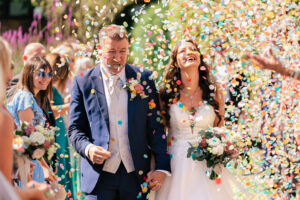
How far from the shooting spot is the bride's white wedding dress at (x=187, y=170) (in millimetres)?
4789

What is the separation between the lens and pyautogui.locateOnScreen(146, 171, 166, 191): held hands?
4398 millimetres

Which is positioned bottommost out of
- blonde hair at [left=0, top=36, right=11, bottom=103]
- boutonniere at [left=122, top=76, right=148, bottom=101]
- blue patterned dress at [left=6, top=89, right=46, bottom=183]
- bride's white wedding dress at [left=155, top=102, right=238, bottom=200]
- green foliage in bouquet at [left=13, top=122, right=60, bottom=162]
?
bride's white wedding dress at [left=155, top=102, right=238, bottom=200]

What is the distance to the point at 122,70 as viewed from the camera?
181 inches

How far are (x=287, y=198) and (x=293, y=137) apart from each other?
641mm

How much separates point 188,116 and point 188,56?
55cm

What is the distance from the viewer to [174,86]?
5.05 m

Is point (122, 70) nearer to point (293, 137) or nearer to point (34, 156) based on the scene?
point (34, 156)

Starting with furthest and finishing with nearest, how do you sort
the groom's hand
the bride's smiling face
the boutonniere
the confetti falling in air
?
1. the confetti falling in air
2. the bride's smiling face
3. the boutonniere
4. the groom's hand

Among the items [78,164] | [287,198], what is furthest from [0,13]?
[287,198]

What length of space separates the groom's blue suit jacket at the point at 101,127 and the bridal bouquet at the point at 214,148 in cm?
33

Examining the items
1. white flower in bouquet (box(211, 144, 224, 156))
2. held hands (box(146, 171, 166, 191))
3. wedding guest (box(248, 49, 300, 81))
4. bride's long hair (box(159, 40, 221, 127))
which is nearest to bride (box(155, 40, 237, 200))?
bride's long hair (box(159, 40, 221, 127))

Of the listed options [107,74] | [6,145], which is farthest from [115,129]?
[6,145]

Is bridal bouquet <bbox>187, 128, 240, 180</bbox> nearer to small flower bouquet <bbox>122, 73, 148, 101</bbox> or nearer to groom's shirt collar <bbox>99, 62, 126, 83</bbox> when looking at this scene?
small flower bouquet <bbox>122, 73, 148, 101</bbox>

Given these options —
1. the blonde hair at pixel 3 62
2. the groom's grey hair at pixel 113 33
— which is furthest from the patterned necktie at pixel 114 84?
the blonde hair at pixel 3 62
